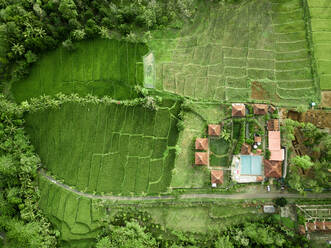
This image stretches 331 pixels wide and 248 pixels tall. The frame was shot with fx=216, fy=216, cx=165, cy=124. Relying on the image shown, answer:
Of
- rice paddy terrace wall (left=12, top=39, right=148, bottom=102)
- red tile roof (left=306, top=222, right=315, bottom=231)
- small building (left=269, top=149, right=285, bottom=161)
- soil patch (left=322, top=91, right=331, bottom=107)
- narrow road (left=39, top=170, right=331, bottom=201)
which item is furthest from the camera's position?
rice paddy terrace wall (left=12, top=39, right=148, bottom=102)

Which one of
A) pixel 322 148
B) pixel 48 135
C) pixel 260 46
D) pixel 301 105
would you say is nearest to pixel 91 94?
pixel 48 135

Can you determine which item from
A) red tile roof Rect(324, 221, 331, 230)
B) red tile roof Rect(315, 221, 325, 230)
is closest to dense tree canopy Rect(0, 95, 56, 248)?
red tile roof Rect(315, 221, 325, 230)

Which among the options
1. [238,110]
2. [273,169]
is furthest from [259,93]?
[273,169]

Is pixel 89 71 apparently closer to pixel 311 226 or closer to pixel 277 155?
pixel 277 155

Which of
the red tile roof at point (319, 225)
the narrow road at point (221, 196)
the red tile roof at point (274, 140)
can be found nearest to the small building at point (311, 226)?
the red tile roof at point (319, 225)

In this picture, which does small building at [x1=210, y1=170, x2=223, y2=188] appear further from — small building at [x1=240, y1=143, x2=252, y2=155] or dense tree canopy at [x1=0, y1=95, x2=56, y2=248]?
dense tree canopy at [x1=0, y1=95, x2=56, y2=248]

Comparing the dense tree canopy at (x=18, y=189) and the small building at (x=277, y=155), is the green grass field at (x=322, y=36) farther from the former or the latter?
the dense tree canopy at (x=18, y=189)

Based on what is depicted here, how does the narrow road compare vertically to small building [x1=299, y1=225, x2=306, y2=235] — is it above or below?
above
